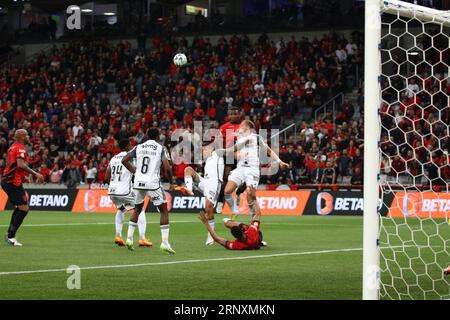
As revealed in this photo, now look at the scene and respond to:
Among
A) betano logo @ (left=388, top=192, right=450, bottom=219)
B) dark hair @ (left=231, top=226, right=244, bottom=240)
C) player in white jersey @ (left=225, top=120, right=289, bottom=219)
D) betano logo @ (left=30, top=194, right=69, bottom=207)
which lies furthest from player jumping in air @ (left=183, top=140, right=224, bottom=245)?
betano logo @ (left=30, top=194, right=69, bottom=207)

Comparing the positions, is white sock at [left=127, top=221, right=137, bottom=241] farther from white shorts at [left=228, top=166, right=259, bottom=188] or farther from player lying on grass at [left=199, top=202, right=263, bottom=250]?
white shorts at [left=228, top=166, right=259, bottom=188]

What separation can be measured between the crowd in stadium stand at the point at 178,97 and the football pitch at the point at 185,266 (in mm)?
10702

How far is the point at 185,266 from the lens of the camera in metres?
13.4

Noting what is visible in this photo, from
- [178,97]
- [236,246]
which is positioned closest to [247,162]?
[236,246]

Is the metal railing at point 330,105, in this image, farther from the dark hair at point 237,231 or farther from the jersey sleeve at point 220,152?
the dark hair at point 237,231

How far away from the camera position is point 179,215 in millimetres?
29578

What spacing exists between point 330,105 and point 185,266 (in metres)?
24.1

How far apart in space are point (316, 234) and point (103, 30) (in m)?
29.1

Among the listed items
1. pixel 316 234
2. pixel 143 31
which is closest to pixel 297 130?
pixel 143 31

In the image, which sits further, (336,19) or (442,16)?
(336,19)

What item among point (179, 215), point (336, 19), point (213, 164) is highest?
point (336, 19)

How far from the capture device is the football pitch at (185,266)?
10398 mm

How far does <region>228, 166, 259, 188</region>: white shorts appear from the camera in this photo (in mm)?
17670
